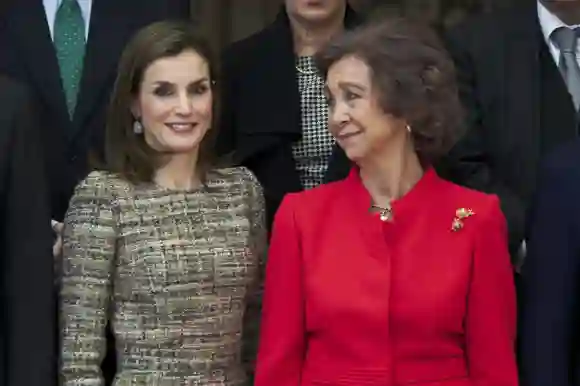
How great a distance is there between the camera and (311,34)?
269 cm

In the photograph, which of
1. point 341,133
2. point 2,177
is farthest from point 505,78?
point 2,177

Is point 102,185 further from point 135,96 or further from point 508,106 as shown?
point 508,106

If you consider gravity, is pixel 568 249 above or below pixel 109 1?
below

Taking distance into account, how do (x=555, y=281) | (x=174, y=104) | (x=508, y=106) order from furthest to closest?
(x=508, y=106) < (x=174, y=104) < (x=555, y=281)

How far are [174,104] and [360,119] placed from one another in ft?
1.16

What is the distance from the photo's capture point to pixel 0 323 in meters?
2.15

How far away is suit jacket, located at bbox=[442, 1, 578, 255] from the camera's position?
2.40 meters

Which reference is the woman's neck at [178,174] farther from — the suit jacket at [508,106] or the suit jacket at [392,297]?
the suit jacket at [508,106]

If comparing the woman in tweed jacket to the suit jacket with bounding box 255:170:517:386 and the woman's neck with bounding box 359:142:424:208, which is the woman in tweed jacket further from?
Answer: the woman's neck with bounding box 359:142:424:208

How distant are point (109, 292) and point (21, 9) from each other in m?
0.71

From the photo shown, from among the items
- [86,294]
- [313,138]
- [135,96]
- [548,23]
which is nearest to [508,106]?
[548,23]

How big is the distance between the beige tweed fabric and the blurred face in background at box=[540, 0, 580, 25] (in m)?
0.76

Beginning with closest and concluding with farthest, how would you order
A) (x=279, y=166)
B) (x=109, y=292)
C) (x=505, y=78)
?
(x=109, y=292), (x=505, y=78), (x=279, y=166)

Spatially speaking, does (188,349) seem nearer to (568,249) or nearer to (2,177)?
(2,177)
